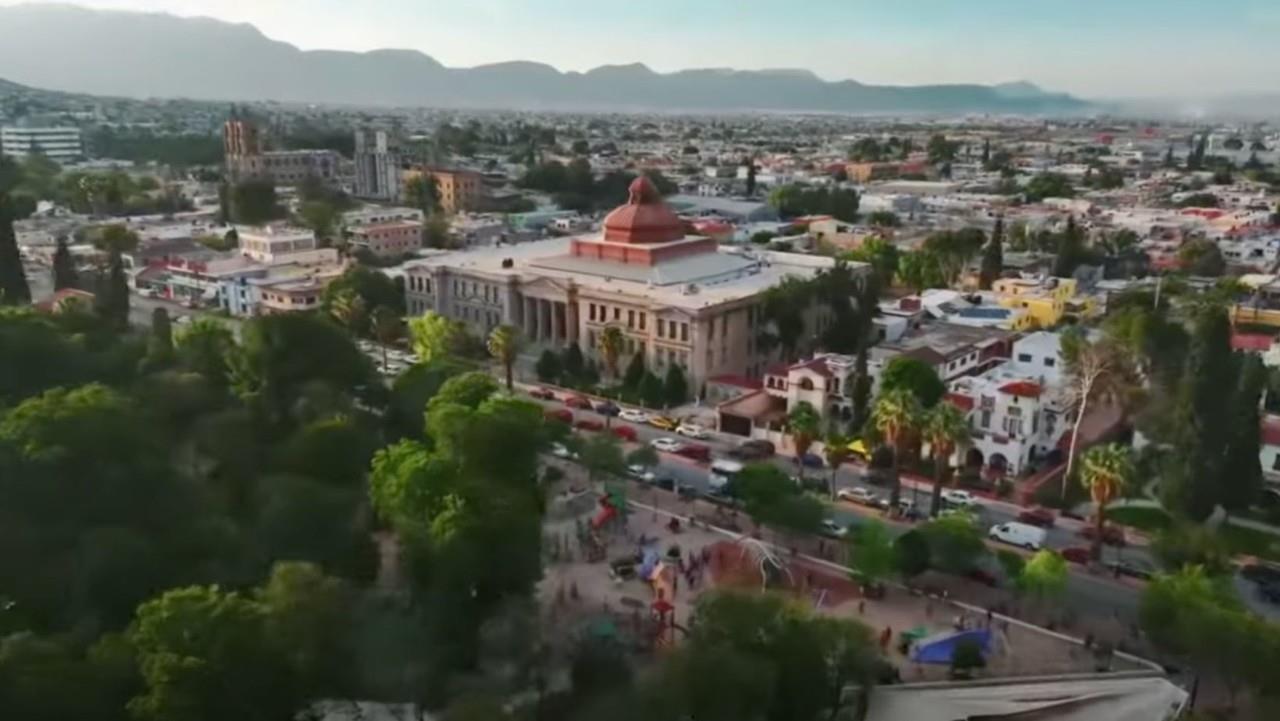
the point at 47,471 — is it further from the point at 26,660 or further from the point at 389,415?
the point at 389,415

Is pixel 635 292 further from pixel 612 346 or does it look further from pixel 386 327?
pixel 386 327

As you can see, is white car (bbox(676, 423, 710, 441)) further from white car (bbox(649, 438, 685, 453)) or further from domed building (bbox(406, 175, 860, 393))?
domed building (bbox(406, 175, 860, 393))

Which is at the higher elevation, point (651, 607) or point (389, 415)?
point (389, 415)

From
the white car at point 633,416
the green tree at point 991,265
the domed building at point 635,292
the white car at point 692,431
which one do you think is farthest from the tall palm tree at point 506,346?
the green tree at point 991,265

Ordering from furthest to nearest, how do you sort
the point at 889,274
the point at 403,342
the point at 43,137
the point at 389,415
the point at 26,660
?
the point at 43,137
the point at 889,274
the point at 403,342
the point at 389,415
the point at 26,660

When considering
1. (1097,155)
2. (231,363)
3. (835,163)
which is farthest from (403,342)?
(1097,155)

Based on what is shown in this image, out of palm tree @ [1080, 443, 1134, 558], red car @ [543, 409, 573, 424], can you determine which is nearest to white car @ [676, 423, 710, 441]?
red car @ [543, 409, 573, 424]
